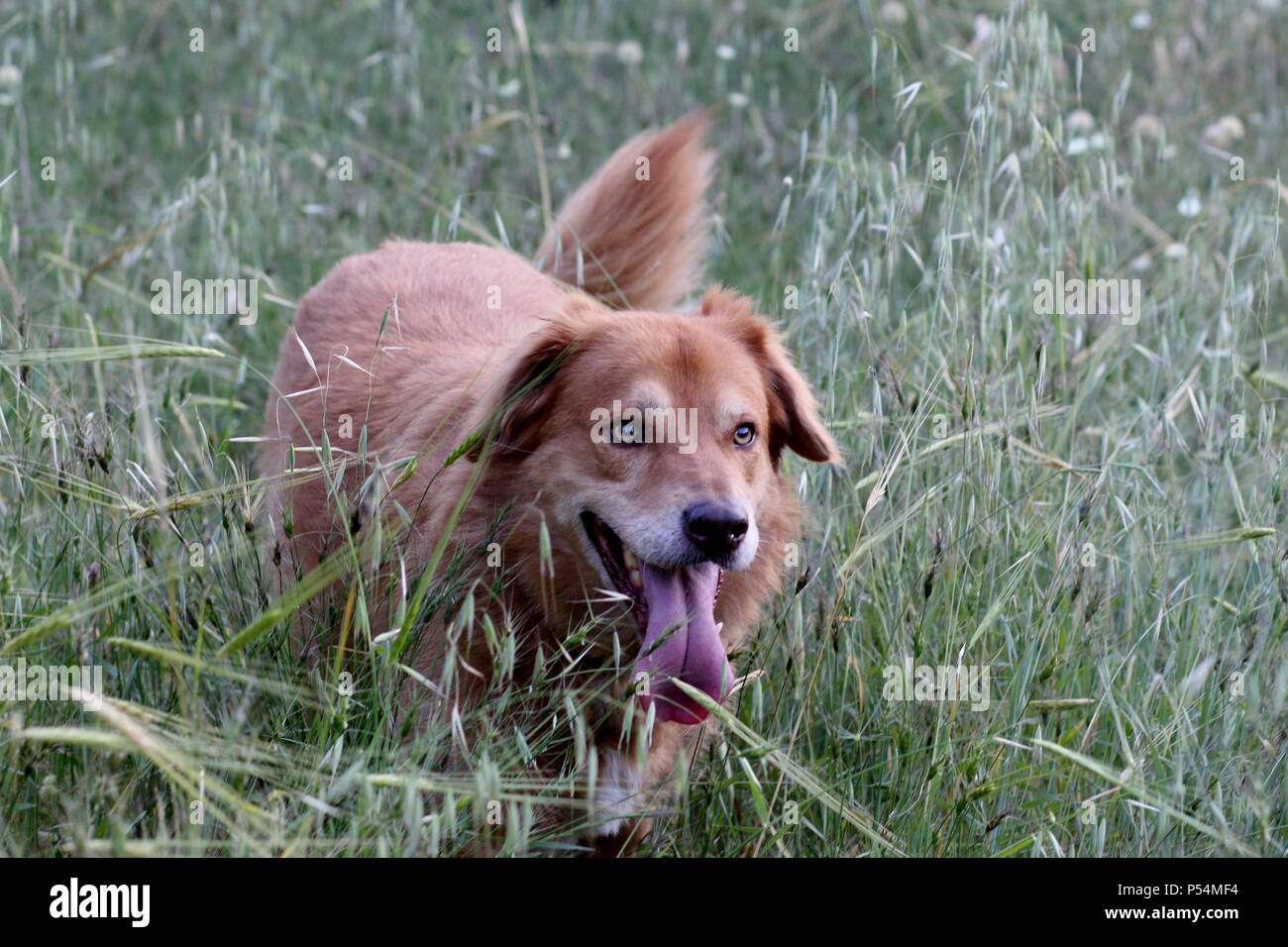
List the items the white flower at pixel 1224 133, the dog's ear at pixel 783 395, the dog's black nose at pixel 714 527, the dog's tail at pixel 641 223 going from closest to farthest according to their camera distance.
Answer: the dog's black nose at pixel 714 527 → the dog's ear at pixel 783 395 → the dog's tail at pixel 641 223 → the white flower at pixel 1224 133

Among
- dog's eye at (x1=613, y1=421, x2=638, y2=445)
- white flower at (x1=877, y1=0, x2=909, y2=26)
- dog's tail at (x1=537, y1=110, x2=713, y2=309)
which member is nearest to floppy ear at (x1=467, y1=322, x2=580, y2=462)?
dog's eye at (x1=613, y1=421, x2=638, y2=445)

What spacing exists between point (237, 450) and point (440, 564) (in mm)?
1757

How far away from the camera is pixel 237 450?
14.5 ft

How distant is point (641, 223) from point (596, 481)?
161 cm

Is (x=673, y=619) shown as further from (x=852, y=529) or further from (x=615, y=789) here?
(x=852, y=529)

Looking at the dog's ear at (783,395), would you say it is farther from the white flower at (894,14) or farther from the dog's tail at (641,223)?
the white flower at (894,14)

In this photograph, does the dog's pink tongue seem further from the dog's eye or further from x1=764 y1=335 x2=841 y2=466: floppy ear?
x1=764 y1=335 x2=841 y2=466: floppy ear

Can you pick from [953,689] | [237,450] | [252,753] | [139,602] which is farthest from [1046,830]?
[237,450]

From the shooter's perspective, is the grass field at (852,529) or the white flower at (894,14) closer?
the grass field at (852,529)

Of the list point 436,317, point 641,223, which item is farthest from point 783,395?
point 641,223

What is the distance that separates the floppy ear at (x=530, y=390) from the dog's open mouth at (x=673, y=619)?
9.2 inches

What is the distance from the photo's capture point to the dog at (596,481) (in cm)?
279

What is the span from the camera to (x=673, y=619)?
9.36ft

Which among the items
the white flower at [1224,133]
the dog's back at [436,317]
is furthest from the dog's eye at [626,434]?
the white flower at [1224,133]
